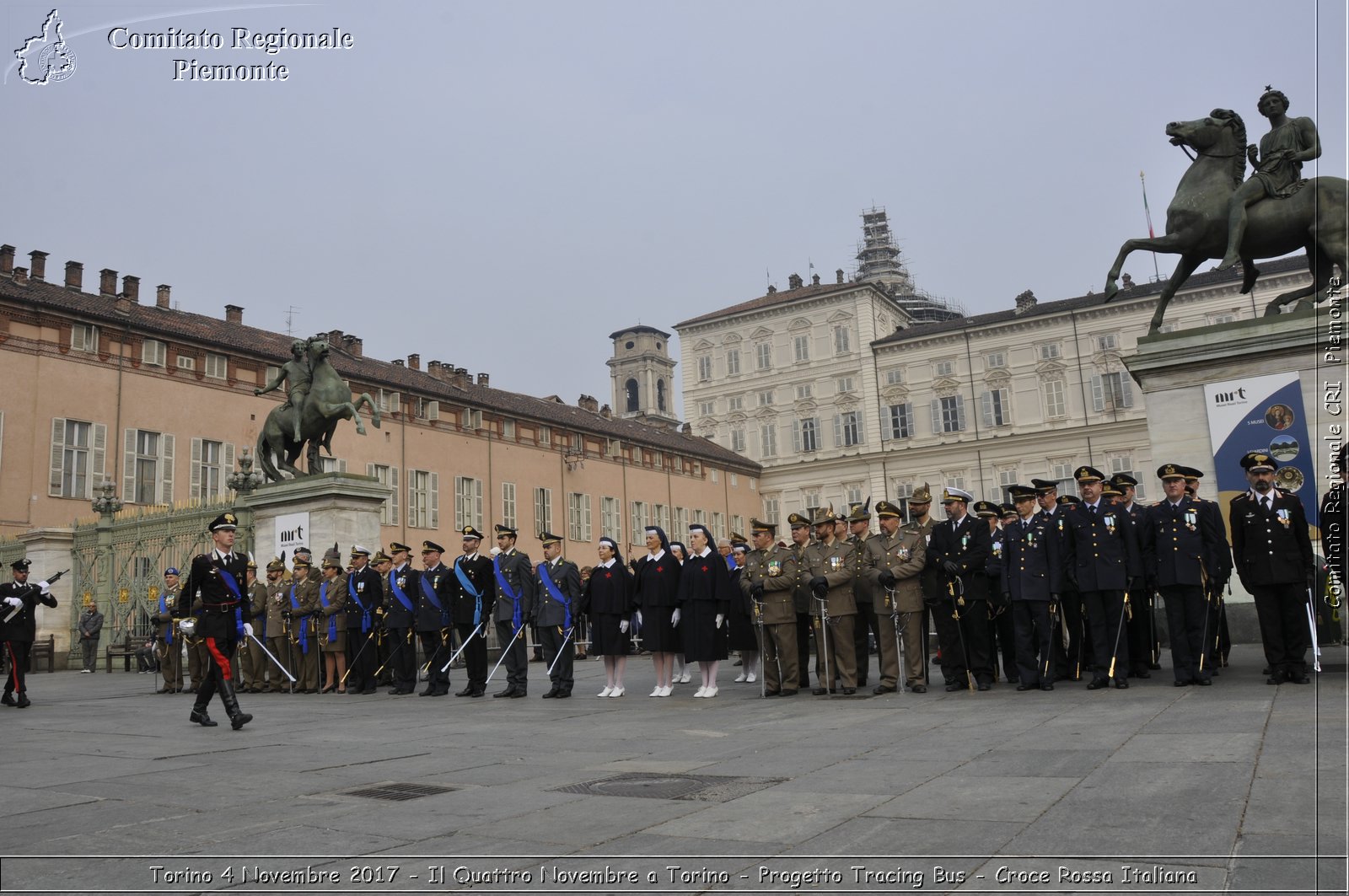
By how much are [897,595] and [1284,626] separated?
326 centimetres

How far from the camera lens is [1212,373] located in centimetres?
1122

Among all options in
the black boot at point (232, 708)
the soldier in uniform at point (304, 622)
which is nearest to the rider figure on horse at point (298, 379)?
the soldier in uniform at point (304, 622)

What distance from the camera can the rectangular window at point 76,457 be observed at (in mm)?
29578

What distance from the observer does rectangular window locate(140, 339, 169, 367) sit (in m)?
32.6

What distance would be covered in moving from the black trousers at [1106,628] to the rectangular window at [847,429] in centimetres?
5211

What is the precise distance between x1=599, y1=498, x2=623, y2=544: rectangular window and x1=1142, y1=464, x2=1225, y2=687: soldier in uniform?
1591 inches

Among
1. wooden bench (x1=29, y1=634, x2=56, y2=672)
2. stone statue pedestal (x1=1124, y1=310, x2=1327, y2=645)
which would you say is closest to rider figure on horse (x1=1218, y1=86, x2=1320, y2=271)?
stone statue pedestal (x1=1124, y1=310, x2=1327, y2=645)

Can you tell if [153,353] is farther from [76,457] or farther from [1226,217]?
[1226,217]

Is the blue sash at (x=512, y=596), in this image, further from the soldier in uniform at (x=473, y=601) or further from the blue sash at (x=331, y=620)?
the blue sash at (x=331, y=620)

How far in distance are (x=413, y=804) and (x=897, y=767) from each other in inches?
98.7

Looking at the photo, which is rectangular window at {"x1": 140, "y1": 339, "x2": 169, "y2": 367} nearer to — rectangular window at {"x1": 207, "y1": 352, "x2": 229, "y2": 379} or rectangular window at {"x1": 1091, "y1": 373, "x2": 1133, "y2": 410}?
rectangular window at {"x1": 207, "y1": 352, "x2": 229, "y2": 379}

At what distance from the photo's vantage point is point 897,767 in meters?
5.70

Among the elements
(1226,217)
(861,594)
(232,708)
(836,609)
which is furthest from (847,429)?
(232,708)

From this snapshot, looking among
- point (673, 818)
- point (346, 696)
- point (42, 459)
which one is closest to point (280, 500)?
point (346, 696)
